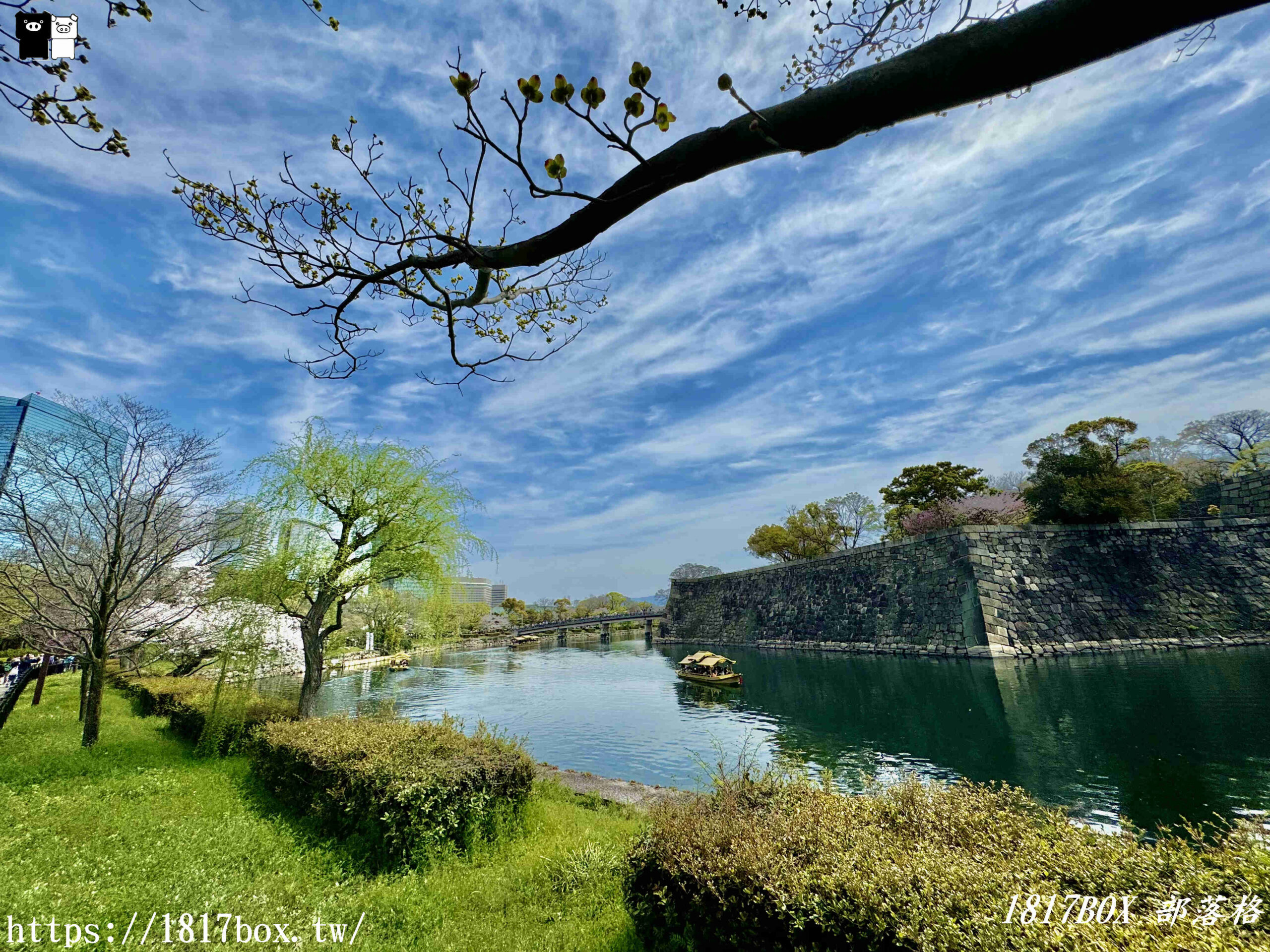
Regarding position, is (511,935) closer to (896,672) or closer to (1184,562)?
(896,672)

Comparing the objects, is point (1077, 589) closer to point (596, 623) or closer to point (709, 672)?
point (709, 672)

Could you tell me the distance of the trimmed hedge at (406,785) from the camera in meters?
5.69

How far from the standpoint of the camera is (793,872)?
2.95 meters

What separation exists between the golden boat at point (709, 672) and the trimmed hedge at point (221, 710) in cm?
1691

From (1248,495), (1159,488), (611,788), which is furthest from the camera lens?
(1159,488)

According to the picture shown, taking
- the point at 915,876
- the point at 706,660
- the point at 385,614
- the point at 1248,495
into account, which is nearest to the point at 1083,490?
the point at 1248,495

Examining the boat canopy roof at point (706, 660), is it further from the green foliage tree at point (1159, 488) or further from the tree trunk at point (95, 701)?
the green foliage tree at point (1159, 488)

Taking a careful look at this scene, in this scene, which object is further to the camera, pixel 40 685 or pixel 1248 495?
pixel 1248 495

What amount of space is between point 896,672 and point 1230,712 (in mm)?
11092

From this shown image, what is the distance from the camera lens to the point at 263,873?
17.1 ft

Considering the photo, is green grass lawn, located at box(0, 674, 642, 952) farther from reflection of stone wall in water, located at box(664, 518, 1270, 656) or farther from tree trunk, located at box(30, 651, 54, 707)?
reflection of stone wall in water, located at box(664, 518, 1270, 656)

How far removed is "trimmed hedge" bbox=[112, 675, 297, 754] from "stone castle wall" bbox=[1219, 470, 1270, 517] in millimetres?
40371

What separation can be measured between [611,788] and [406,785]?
5087 millimetres

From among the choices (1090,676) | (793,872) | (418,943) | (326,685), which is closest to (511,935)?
(418,943)
